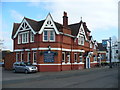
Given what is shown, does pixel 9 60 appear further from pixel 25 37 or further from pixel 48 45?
pixel 48 45

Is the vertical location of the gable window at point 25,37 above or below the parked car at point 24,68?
above

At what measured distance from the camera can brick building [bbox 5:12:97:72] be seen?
25.8 meters

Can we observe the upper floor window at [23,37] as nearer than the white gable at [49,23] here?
No

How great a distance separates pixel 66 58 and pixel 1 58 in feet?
66.1

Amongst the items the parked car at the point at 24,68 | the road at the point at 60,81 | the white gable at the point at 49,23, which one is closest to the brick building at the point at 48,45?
the white gable at the point at 49,23

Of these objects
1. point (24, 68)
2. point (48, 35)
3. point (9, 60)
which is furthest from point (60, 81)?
point (9, 60)

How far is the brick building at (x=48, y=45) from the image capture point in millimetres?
25828

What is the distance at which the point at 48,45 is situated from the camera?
26.0 meters

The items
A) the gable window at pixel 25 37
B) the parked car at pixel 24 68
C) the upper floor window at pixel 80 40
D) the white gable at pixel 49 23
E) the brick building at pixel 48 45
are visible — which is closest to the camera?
the parked car at pixel 24 68

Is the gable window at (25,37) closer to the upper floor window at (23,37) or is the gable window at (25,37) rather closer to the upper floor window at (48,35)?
the upper floor window at (23,37)

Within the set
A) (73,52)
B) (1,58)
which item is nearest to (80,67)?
(73,52)

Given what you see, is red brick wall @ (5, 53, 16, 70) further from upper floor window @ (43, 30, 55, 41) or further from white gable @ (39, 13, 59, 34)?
white gable @ (39, 13, 59, 34)

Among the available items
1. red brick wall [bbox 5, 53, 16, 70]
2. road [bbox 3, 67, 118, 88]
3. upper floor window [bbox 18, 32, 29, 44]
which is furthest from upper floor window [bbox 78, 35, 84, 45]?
road [bbox 3, 67, 118, 88]

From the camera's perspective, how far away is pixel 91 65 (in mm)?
38031
